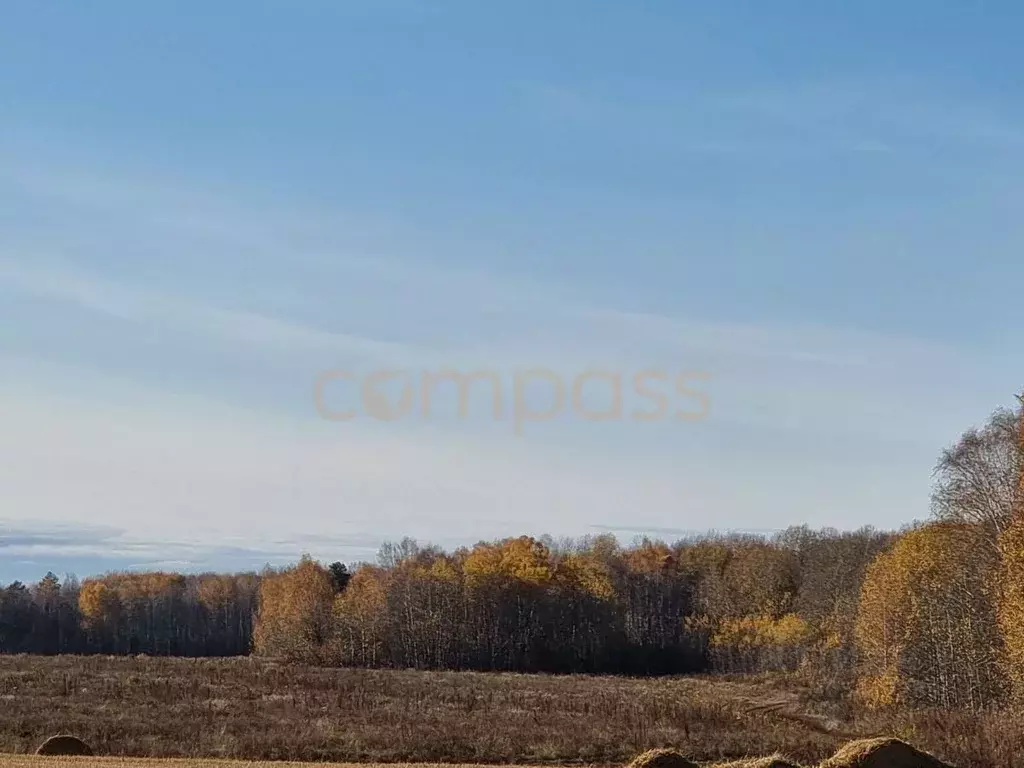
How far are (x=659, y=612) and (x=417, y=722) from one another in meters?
75.3

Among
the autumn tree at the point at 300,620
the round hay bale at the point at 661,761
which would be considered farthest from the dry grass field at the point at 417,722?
the autumn tree at the point at 300,620

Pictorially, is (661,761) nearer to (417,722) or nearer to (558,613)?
(417,722)

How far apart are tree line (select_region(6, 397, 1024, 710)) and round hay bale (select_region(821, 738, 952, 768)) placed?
21210 millimetres

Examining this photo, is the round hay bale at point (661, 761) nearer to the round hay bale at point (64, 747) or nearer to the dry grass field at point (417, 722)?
the dry grass field at point (417, 722)

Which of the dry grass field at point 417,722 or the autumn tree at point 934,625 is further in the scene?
Result: the autumn tree at point 934,625

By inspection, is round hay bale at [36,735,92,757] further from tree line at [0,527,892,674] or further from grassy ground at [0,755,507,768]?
tree line at [0,527,892,674]

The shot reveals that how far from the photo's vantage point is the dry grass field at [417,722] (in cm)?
3406

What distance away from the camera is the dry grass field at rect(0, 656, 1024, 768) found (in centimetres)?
3406

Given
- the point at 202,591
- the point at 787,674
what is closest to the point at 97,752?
the point at 787,674

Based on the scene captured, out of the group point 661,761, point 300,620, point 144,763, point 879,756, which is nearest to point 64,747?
point 144,763

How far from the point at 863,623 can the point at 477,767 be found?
1315 inches

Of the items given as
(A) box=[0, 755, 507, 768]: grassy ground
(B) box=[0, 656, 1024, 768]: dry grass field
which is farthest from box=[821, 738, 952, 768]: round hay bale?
(A) box=[0, 755, 507, 768]: grassy ground

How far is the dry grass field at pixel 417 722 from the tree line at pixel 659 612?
5.69 metres

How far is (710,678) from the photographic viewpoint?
86.5 metres
